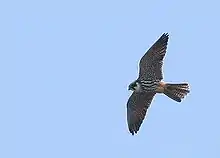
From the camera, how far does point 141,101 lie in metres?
19.9

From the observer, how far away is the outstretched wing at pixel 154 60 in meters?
18.8

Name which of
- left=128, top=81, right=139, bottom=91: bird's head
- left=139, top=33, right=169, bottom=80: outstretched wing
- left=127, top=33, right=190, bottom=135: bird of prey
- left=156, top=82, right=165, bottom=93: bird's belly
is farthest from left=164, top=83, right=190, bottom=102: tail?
left=128, top=81, right=139, bottom=91: bird's head

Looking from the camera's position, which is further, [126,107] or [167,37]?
[126,107]

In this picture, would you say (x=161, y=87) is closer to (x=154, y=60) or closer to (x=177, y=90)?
(x=177, y=90)

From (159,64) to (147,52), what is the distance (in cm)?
44

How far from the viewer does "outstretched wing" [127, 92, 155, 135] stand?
65.4ft

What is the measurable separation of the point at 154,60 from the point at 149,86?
70cm

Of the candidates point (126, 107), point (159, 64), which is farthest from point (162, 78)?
point (126, 107)

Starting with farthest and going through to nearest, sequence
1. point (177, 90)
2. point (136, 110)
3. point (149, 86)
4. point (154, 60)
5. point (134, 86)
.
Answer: point (136, 110) < point (134, 86) < point (149, 86) < point (154, 60) < point (177, 90)

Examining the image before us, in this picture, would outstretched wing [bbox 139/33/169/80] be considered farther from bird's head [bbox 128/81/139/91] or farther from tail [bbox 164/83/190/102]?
tail [bbox 164/83/190/102]

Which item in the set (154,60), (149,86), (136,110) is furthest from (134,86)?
(154,60)

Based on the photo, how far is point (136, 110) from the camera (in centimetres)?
2000

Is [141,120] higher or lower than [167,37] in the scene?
lower

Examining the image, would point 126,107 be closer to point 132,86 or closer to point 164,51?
point 132,86
